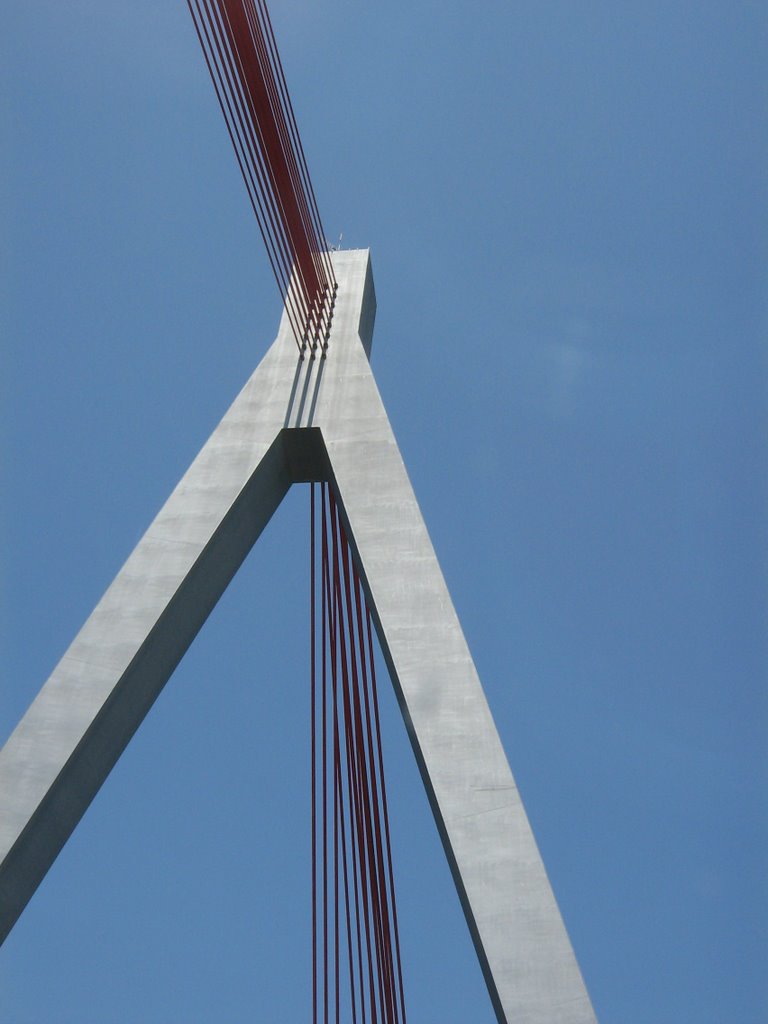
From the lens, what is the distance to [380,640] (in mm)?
8703

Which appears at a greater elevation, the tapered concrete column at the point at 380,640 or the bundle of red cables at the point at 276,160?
the bundle of red cables at the point at 276,160

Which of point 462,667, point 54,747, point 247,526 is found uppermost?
point 247,526

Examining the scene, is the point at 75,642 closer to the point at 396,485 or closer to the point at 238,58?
the point at 396,485

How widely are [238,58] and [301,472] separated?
367 cm

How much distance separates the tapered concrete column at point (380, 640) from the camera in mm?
7043

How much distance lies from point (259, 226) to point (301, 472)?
2.30 meters

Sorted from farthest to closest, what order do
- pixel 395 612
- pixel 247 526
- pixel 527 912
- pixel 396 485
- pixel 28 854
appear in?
1. pixel 247 526
2. pixel 396 485
3. pixel 395 612
4. pixel 28 854
5. pixel 527 912

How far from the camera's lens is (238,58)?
9.62 meters

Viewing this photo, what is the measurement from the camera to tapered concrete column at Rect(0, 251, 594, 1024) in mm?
7043

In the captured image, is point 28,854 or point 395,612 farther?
point 395,612

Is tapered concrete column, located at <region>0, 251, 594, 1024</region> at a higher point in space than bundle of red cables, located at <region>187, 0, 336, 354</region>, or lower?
lower

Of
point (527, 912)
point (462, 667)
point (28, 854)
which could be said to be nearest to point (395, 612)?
point (462, 667)

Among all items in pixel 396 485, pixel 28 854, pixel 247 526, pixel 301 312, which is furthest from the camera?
pixel 301 312

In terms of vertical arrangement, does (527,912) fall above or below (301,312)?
below
